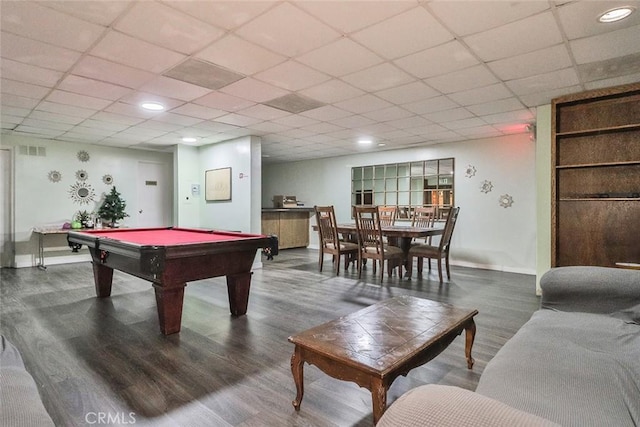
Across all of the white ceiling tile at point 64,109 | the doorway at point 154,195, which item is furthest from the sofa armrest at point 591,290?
the doorway at point 154,195

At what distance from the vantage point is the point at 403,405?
735mm

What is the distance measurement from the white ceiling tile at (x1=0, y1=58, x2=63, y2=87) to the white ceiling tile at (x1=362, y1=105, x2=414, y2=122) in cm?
330

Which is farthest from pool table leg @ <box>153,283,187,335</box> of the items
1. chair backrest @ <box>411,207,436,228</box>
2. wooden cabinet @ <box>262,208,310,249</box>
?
wooden cabinet @ <box>262,208,310,249</box>

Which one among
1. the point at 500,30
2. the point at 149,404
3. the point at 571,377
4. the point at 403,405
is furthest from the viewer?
the point at 500,30

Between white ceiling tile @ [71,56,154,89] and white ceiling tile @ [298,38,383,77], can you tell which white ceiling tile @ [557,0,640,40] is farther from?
white ceiling tile @ [71,56,154,89]

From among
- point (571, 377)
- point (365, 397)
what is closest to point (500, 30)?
point (571, 377)

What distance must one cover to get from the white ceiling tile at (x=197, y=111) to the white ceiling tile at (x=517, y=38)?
9.81 ft

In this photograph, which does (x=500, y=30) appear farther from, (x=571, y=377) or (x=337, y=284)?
(x=337, y=284)

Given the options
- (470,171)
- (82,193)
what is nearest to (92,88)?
(82,193)

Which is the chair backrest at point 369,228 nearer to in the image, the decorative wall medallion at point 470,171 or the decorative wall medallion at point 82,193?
the decorative wall medallion at point 470,171

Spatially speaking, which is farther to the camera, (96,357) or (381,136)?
(381,136)

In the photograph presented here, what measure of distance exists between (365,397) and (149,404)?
117 centimetres

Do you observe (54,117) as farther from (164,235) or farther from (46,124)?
(164,235)

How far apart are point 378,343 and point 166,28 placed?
237 cm
